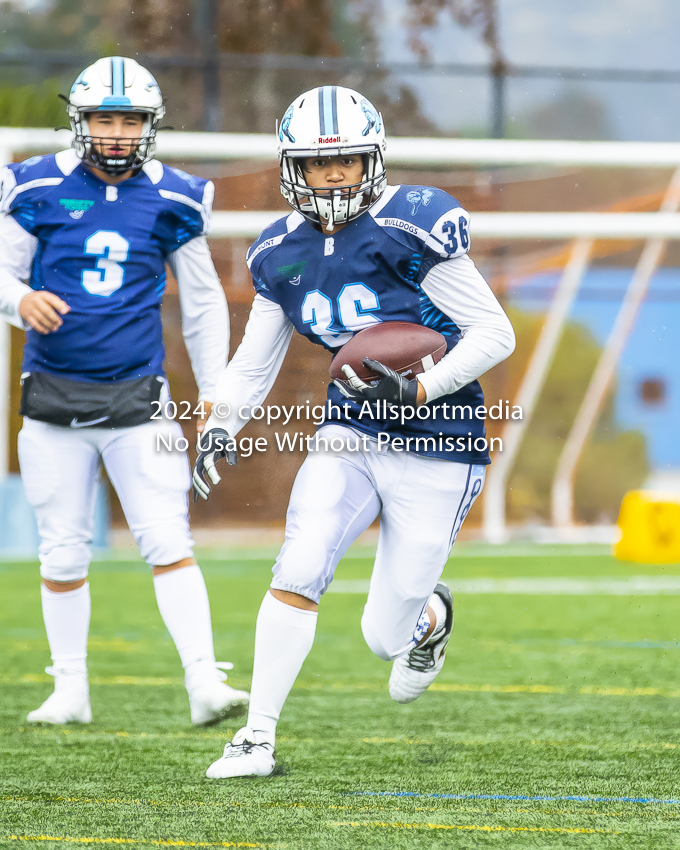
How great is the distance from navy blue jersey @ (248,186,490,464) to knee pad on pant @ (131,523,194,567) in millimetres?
576

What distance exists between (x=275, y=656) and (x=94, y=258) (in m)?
1.15

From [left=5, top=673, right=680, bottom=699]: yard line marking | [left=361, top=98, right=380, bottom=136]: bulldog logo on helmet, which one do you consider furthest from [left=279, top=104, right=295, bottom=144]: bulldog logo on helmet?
[left=5, top=673, right=680, bottom=699]: yard line marking

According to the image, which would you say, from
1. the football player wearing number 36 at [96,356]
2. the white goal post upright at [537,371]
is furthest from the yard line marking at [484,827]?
the white goal post upright at [537,371]

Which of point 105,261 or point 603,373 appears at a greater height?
point 105,261

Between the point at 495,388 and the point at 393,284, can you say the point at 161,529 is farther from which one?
the point at 495,388

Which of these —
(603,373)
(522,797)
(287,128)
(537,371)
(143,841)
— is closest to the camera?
(143,841)

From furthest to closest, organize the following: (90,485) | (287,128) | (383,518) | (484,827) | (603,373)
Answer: (603,373)
(90,485)
(383,518)
(287,128)
(484,827)

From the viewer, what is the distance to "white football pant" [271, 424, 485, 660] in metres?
2.56

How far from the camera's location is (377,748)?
278cm

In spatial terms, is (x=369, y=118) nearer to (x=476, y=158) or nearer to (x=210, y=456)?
(x=210, y=456)

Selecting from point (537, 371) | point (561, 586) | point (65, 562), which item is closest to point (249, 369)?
point (65, 562)

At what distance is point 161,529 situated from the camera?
3055mm

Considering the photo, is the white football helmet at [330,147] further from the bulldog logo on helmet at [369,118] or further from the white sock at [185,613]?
the white sock at [185,613]

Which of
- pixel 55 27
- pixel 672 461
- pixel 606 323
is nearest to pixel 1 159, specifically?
pixel 55 27
